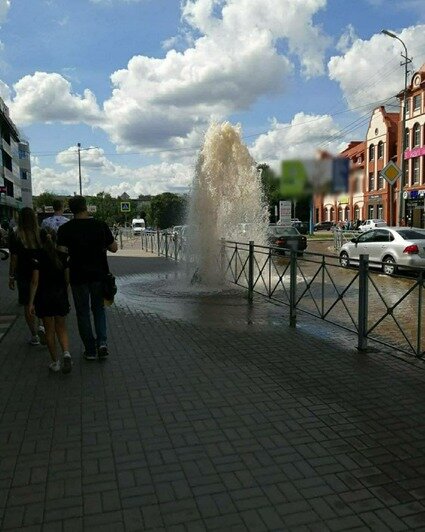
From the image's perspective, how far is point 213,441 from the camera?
374cm

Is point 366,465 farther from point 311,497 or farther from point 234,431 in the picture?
point 234,431

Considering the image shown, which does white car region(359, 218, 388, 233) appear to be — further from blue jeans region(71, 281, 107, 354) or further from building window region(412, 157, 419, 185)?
building window region(412, 157, 419, 185)

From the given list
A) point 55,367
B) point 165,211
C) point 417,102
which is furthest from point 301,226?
point 165,211

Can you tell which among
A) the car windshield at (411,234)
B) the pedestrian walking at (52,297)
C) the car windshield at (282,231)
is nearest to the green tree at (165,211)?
the car windshield at (282,231)

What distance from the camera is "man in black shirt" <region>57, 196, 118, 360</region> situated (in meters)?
5.61

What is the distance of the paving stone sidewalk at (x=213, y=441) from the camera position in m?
2.84

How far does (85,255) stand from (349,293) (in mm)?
3554

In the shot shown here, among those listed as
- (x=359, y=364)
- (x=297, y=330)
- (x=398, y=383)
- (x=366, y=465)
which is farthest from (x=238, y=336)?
(x=366, y=465)

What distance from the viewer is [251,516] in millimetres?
2791

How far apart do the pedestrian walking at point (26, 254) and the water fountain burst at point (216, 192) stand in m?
5.73

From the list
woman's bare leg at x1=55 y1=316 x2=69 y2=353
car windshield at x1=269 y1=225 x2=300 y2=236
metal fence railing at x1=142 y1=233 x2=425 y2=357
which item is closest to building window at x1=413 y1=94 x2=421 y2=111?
car windshield at x1=269 y1=225 x2=300 y2=236

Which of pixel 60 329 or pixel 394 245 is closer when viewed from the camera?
pixel 60 329

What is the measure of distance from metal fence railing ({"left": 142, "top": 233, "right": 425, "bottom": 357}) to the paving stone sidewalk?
51 cm

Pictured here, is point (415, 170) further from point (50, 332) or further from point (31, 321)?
point (50, 332)
